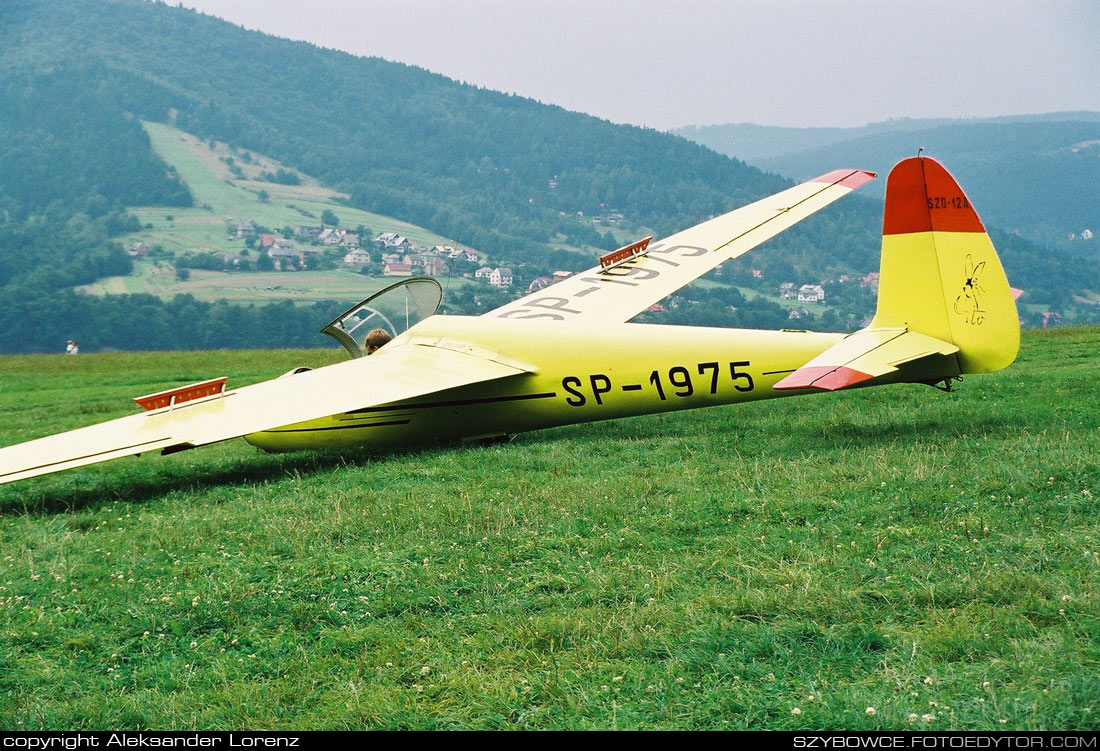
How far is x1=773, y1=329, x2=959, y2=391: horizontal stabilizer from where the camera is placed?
353 inches

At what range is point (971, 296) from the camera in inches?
386

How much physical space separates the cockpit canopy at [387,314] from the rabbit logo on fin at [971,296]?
→ 25.0 feet

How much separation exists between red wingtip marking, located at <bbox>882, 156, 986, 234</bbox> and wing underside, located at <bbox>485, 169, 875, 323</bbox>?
536 centimetres

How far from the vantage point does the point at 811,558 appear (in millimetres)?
6094

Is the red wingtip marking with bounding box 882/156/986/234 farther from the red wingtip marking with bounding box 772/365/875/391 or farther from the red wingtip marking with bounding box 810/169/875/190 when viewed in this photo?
the red wingtip marking with bounding box 810/169/875/190

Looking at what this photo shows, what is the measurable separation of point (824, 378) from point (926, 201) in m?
2.59

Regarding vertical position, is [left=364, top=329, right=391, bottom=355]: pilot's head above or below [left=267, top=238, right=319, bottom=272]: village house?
below

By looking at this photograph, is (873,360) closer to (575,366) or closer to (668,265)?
(575,366)

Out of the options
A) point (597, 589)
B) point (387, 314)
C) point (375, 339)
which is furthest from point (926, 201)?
point (375, 339)

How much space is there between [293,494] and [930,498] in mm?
6288

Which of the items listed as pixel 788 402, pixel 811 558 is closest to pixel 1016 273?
pixel 788 402

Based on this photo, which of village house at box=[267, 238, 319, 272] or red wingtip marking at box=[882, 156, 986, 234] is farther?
village house at box=[267, 238, 319, 272]

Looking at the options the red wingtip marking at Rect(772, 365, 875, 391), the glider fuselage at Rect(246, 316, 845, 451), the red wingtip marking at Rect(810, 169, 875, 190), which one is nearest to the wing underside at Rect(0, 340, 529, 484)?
the glider fuselage at Rect(246, 316, 845, 451)

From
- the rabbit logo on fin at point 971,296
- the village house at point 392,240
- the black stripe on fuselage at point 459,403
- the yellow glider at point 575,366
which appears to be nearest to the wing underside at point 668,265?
the yellow glider at point 575,366
